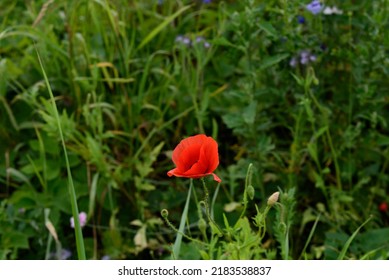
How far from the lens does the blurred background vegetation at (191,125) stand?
2.20 meters

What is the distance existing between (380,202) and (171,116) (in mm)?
713

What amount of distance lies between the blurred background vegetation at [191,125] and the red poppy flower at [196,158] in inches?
22.6

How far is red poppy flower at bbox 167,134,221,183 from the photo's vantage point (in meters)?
1.47

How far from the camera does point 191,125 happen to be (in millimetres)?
2477

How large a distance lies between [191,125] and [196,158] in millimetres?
942

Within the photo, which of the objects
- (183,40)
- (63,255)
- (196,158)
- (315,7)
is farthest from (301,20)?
(63,255)

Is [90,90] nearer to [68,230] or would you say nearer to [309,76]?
[68,230]

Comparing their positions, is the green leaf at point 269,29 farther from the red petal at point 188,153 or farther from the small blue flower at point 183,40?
the red petal at point 188,153

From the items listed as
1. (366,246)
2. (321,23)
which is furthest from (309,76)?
(366,246)

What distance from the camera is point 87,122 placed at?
225 centimetres

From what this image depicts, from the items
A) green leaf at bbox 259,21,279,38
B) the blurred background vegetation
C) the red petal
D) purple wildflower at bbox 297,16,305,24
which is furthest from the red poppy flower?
purple wildflower at bbox 297,16,305,24

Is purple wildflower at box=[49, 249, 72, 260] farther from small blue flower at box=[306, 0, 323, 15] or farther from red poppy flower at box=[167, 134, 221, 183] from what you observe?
small blue flower at box=[306, 0, 323, 15]
